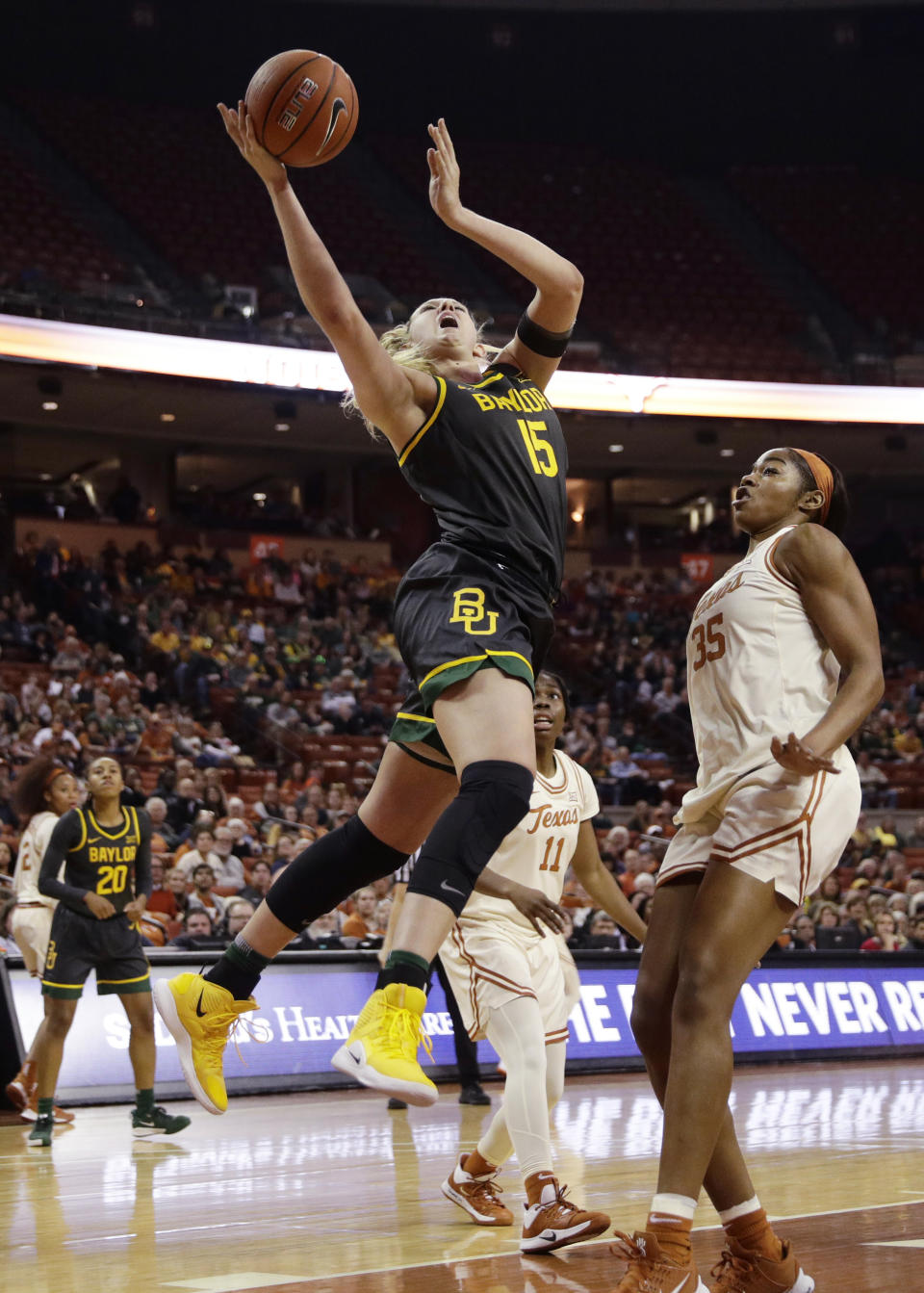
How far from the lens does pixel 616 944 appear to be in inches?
469

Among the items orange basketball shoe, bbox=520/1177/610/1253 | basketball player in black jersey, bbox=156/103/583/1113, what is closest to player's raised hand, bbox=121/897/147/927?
orange basketball shoe, bbox=520/1177/610/1253

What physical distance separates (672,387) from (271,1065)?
17087 millimetres

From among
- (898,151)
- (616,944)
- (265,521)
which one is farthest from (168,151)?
(616,944)

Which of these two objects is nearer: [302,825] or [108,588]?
[302,825]

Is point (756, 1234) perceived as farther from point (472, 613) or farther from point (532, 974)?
point (532, 974)

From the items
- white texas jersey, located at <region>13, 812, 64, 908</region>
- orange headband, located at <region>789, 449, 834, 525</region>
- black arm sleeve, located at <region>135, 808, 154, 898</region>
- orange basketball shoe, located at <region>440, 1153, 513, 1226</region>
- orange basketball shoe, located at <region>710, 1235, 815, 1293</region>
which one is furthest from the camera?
white texas jersey, located at <region>13, 812, 64, 908</region>

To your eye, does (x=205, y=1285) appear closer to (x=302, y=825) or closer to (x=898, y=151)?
(x=302, y=825)

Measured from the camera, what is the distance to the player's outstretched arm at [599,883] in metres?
5.99

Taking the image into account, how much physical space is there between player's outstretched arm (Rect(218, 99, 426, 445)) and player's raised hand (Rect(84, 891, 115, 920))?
4.65m

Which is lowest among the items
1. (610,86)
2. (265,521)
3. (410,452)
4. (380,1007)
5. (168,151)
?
(380,1007)

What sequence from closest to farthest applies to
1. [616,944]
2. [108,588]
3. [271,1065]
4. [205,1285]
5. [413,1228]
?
[205,1285], [413,1228], [271,1065], [616,944], [108,588]

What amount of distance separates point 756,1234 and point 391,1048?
107cm

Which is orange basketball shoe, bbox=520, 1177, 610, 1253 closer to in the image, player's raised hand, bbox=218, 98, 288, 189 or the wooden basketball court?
the wooden basketball court

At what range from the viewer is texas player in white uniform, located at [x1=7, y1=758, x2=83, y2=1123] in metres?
8.62
